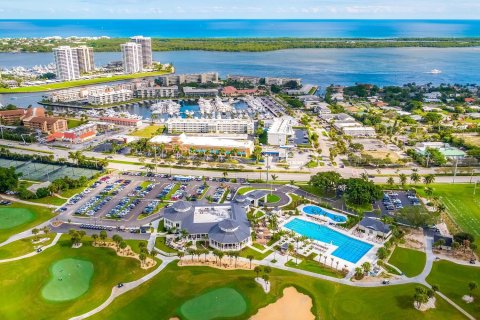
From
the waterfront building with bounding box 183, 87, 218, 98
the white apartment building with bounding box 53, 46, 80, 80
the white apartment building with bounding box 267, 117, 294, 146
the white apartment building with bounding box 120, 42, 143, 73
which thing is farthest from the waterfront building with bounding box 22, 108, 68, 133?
the white apartment building with bounding box 120, 42, 143, 73

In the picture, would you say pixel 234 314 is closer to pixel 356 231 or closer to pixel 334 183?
pixel 356 231

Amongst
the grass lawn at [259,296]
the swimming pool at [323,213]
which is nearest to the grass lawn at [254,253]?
the grass lawn at [259,296]

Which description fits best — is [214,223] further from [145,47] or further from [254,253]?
[145,47]

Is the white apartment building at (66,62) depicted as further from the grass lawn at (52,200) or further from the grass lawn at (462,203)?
the grass lawn at (462,203)

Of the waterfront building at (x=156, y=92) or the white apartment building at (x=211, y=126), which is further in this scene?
the waterfront building at (x=156, y=92)

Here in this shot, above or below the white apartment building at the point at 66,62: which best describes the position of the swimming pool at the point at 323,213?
below

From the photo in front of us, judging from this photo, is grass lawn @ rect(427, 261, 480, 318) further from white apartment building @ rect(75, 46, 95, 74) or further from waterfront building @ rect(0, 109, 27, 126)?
white apartment building @ rect(75, 46, 95, 74)

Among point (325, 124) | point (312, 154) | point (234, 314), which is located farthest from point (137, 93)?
point (234, 314)
